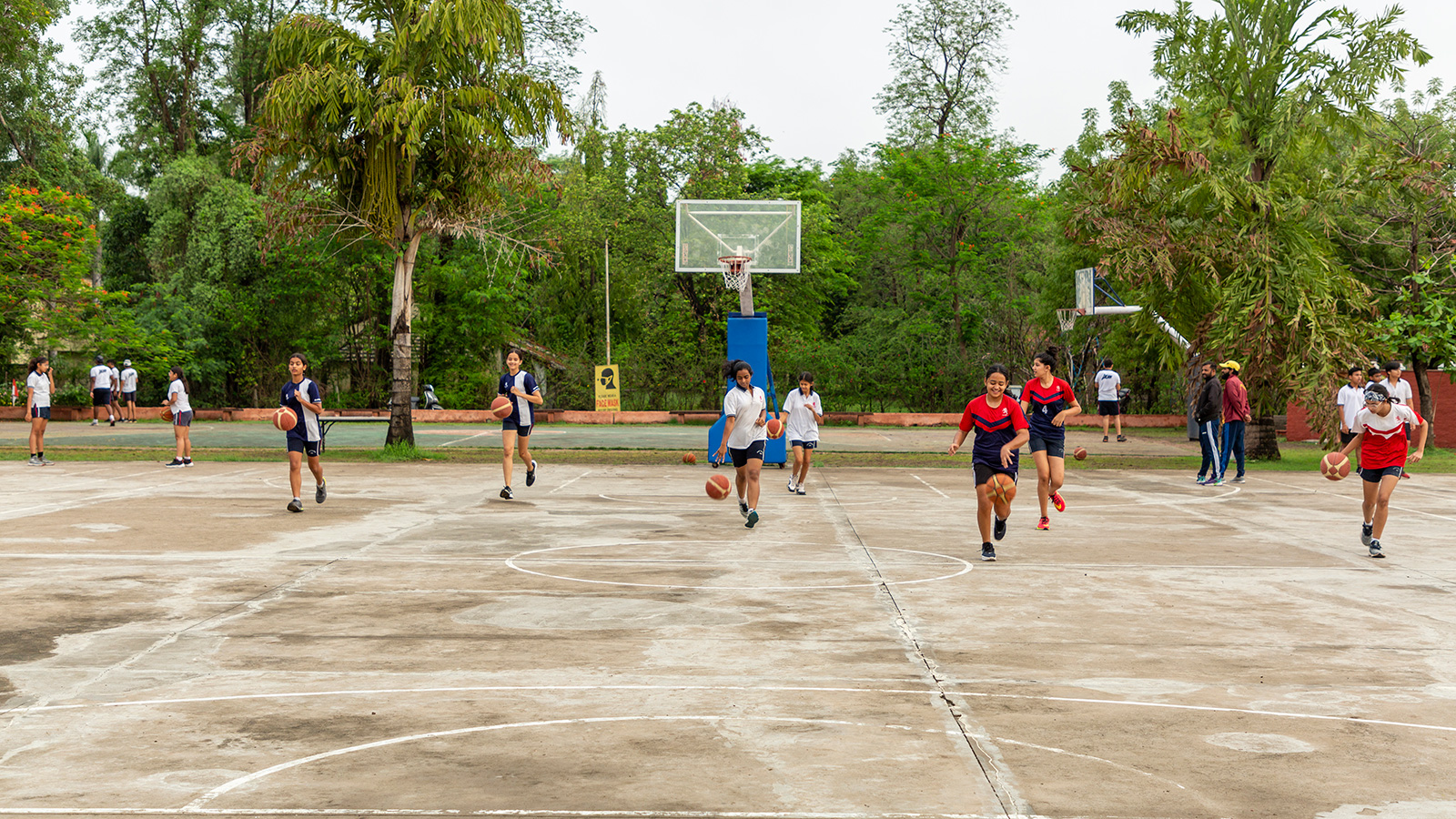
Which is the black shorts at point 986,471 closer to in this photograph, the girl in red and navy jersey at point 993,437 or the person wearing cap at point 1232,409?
the girl in red and navy jersey at point 993,437

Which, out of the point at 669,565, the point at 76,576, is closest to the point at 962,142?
the point at 669,565

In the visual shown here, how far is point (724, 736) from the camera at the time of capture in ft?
16.7

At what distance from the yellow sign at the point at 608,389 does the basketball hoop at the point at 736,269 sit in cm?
1289

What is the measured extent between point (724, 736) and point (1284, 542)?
894 cm

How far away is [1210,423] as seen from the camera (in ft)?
61.4

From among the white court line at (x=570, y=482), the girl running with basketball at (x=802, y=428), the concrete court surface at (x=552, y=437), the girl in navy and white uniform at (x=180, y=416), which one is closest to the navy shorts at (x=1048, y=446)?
the girl running with basketball at (x=802, y=428)

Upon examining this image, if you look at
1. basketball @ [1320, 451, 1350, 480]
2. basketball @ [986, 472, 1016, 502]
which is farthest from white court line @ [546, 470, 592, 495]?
basketball @ [1320, 451, 1350, 480]

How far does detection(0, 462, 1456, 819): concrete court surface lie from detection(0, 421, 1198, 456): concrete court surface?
1349 centimetres

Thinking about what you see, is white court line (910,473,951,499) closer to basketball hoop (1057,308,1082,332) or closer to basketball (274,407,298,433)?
basketball (274,407,298,433)

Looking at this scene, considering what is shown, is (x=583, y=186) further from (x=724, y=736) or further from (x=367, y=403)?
(x=724, y=736)

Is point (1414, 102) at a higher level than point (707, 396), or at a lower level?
higher

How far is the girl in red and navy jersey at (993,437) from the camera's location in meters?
10.6

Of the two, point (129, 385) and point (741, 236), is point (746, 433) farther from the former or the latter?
point (129, 385)

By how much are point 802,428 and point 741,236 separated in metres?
8.12
